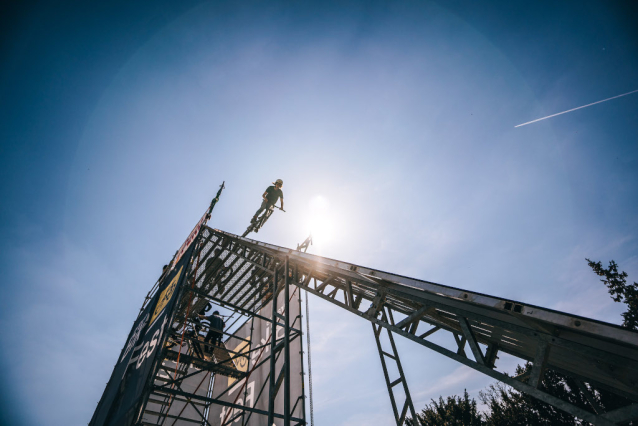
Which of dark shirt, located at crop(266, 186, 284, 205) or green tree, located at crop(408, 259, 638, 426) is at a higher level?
dark shirt, located at crop(266, 186, 284, 205)

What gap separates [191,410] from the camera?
9.65 m

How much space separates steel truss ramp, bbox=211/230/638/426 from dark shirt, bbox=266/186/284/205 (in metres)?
4.63

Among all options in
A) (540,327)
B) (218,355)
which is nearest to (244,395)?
(218,355)

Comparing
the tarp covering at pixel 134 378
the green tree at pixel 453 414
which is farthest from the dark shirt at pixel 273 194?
the green tree at pixel 453 414

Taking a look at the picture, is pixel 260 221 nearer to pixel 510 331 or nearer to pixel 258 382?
pixel 258 382

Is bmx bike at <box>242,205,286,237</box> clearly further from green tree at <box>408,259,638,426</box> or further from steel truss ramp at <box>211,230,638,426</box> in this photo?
green tree at <box>408,259,638,426</box>

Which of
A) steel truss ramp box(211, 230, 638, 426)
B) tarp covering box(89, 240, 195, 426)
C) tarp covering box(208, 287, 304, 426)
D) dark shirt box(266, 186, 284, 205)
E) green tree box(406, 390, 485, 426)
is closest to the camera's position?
steel truss ramp box(211, 230, 638, 426)

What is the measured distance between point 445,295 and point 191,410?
10.8 m

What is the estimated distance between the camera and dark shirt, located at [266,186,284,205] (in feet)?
35.4

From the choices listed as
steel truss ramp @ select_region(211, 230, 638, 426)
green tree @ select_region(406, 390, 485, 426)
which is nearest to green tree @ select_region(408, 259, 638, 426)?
green tree @ select_region(406, 390, 485, 426)

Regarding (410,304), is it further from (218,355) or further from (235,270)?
(218,355)

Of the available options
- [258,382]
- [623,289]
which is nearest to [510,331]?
[258,382]

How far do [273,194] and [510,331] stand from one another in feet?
28.9

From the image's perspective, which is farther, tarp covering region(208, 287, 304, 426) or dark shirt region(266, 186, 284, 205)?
dark shirt region(266, 186, 284, 205)
